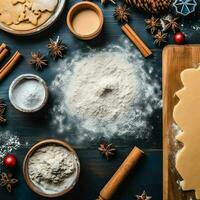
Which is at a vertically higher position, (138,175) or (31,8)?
(31,8)

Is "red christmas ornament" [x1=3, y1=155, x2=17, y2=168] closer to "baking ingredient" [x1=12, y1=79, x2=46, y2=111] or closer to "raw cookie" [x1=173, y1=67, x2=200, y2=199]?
"baking ingredient" [x1=12, y1=79, x2=46, y2=111]

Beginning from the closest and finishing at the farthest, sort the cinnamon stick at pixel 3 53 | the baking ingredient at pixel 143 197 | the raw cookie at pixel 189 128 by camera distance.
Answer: the raw cookie at pixel 189 128 < the baking ingredient at pixel 143 197 < the cinnamon stick at pixel 3 53

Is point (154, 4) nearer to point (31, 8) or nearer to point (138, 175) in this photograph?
Result: point (31, 8)

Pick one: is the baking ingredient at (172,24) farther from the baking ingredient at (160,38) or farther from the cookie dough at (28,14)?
the cookie dough at (28,14)

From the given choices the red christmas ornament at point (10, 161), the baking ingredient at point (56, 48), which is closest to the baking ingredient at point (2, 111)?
the red christmas ornament at point (10, 161)

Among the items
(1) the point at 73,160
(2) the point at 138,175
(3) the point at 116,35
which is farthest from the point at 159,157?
(3) the point at 116,35

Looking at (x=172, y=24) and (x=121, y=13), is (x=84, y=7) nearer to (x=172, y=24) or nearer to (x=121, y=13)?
(x=121, y=13)
